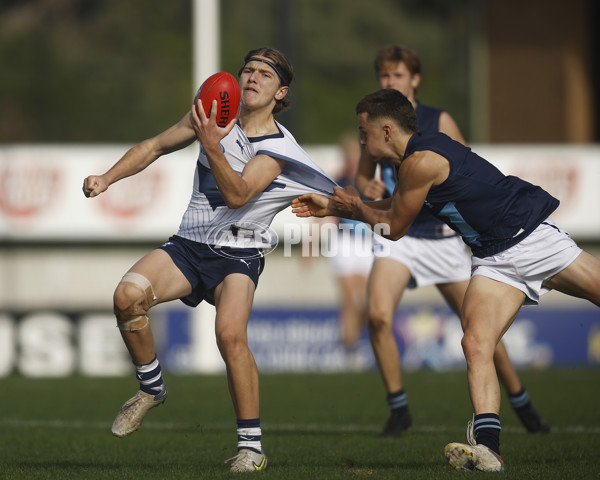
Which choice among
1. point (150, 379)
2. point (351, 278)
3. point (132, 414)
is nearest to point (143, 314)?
point (150, 379)

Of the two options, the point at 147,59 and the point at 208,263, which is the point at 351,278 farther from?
the point at 147,59

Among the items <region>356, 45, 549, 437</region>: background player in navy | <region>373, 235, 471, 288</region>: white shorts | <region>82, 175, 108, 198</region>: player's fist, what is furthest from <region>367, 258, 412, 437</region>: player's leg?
<region>82, 175, 108, 198</region>: player's fist

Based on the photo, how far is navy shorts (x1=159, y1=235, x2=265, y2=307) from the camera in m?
6.31

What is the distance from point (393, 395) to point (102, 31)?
31.2 meters

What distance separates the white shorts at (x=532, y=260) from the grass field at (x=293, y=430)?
1.10 metres

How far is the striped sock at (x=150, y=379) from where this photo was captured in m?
6.26

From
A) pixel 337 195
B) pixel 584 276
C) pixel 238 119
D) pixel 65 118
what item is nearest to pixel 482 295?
pixel 584 276

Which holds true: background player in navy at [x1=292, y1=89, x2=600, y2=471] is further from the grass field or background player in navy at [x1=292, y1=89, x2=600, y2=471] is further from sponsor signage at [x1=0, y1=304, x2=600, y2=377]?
sponsor signage at [x1=0, y1=304, x2=600, y2=377]

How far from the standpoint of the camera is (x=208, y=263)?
6336mm

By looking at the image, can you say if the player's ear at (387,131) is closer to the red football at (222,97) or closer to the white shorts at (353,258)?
the red football at (222,97)

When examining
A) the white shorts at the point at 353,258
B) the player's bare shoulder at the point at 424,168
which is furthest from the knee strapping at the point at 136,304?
the white shorts at the point at 353,258

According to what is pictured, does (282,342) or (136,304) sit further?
(282,342)

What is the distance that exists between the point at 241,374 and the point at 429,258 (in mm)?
2376

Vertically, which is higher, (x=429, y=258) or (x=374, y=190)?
(x=374, y=190)
